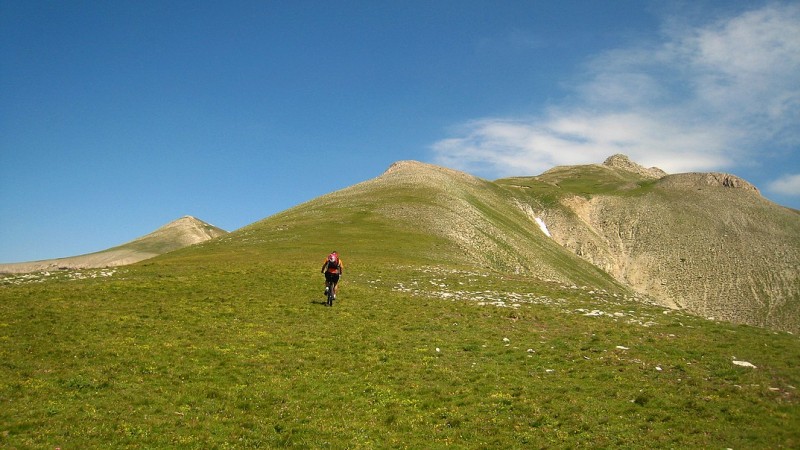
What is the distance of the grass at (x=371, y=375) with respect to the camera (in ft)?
51.4

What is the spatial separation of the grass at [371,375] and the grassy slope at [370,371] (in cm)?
9

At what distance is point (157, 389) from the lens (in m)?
18.5

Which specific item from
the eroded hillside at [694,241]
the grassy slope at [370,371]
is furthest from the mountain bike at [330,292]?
the eroded hillside at [694,241]

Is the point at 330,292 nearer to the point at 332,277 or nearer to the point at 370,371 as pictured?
the point at 332,277

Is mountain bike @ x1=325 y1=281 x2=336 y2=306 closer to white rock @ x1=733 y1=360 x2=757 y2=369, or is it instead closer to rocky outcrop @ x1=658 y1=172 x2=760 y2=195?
white rock @ x1=733 y1=360 x2=757 y2=369

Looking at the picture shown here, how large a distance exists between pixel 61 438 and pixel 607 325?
85.2 ft

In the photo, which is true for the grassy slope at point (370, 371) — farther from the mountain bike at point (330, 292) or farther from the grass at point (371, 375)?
the mountain bike at point (330, 292)

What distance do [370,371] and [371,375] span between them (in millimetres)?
490

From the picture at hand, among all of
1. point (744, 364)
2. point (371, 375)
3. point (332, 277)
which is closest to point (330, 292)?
point (332, 277)

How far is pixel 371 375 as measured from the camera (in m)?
21.0

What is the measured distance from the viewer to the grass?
15680mm

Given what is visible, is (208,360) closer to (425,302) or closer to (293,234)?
(425,302)

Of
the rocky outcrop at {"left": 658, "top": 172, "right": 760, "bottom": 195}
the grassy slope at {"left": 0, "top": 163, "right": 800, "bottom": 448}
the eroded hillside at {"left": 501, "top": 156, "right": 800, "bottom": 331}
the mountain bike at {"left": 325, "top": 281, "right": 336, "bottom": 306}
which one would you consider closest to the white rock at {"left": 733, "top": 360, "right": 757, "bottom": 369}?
the grassy slope at {"left": 0, "top": 163, "right": 800, "bottom": 448}

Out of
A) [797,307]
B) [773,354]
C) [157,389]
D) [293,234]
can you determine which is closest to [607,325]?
[773,354]
